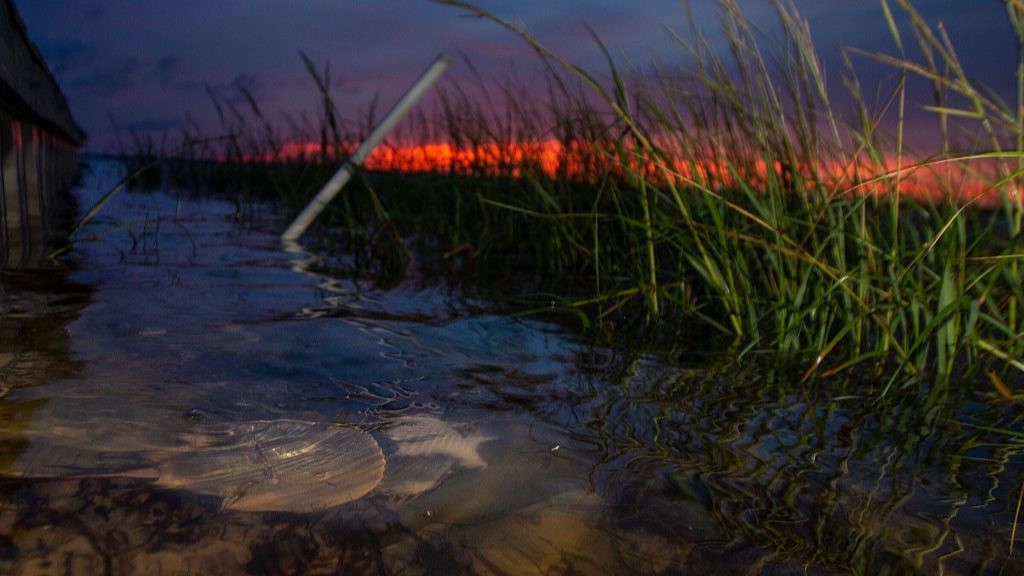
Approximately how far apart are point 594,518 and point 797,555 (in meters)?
0.24

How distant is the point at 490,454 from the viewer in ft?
3.70

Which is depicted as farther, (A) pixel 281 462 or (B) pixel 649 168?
(B) pixel 649 168

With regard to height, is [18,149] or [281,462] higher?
[18,149]

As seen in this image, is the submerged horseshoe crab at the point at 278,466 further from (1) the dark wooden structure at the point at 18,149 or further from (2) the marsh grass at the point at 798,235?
(1) the dark wooden structure at the point at 18,149

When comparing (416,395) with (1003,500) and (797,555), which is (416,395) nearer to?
(797,555)

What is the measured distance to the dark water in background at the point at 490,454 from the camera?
85 cm

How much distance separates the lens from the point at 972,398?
5.24 feet

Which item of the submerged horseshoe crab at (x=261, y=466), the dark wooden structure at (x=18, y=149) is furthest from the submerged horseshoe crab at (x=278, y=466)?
the dark wooden structure at (x=18, y=149)

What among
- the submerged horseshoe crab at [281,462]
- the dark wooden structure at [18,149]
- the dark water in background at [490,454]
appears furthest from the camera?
the dark wooden structure at [18,149]

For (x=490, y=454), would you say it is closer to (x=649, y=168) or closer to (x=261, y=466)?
(x=261, y=466)

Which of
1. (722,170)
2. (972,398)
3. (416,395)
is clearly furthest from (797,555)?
(722,170)

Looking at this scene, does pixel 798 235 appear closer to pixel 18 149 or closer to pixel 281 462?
pixel 281 462

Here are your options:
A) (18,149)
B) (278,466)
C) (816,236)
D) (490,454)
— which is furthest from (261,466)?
(18,149)

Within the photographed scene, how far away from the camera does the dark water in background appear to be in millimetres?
851
